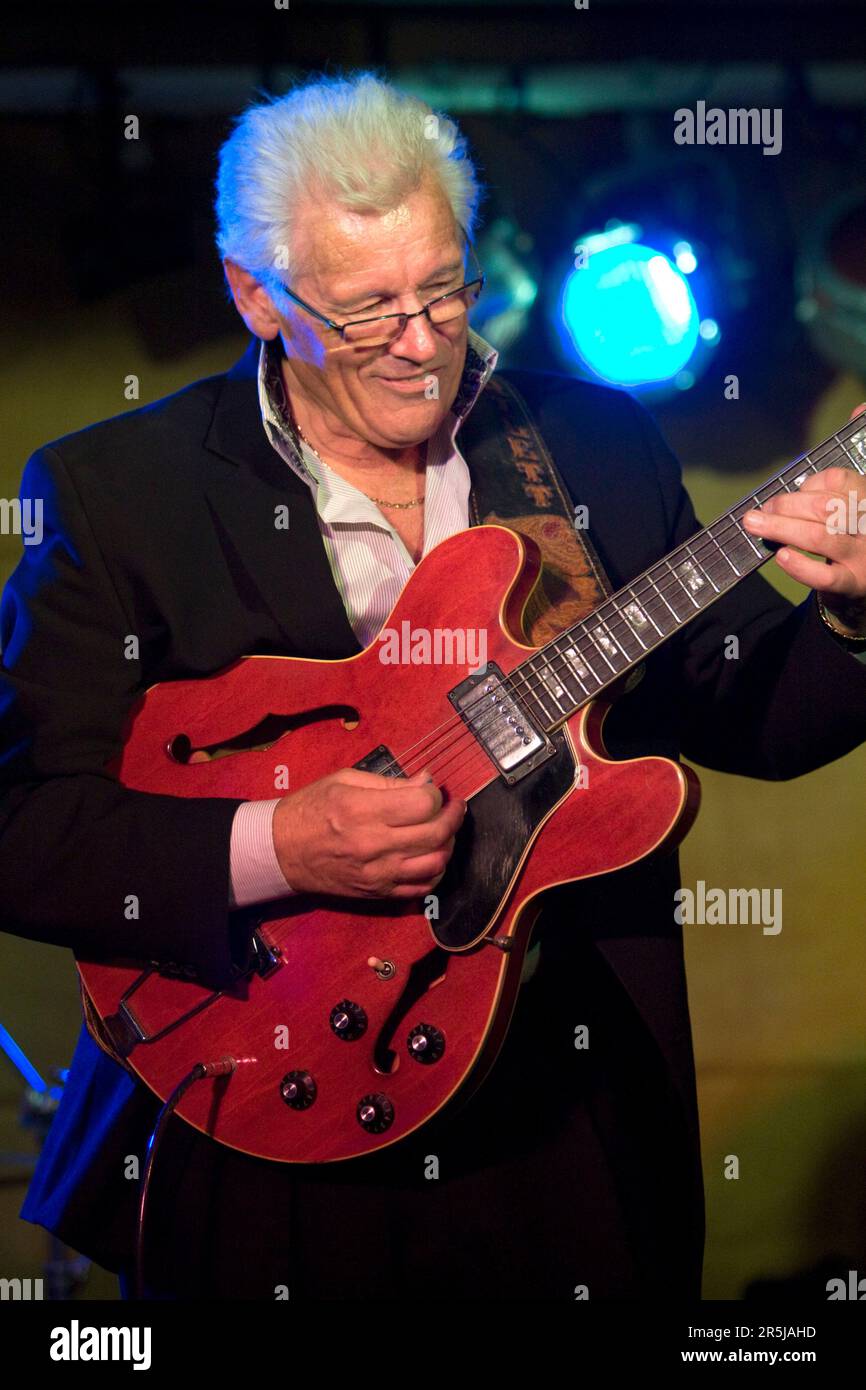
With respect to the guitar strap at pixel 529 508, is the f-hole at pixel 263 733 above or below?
below

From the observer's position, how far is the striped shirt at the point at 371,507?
7.82ft

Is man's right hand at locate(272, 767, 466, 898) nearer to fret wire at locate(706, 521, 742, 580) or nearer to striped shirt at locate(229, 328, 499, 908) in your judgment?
striped shirt at locate(229, 328, 499, 908)

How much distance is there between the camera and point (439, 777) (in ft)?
7.10

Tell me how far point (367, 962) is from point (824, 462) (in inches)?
39.2

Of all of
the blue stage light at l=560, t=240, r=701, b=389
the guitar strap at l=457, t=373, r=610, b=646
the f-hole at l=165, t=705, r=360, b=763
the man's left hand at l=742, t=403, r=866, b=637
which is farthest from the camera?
the blue stage light at l=560, t=240, r=701, b=389

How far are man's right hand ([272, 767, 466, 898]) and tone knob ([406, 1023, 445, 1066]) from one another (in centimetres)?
19

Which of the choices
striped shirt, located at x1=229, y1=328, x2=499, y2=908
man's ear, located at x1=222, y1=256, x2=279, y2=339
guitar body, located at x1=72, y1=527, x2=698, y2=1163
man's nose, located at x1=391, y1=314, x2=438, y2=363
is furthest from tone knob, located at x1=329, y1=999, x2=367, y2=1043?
man's ear, located at x1=222, y1=256, x2=279, y2=339

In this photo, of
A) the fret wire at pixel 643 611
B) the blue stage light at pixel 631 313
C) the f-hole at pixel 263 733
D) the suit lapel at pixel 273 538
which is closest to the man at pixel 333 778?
the suit lapel at pixel 273 538

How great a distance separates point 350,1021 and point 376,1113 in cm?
14

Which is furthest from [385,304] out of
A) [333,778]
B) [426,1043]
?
[426,1043]

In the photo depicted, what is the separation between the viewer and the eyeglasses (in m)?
2.30

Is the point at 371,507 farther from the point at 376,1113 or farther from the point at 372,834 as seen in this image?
the point at 376,1113

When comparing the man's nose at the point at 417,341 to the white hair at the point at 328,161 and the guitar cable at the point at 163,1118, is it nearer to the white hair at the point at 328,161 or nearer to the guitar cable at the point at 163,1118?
the white hair at the point at 328,161

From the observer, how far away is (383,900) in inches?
84.4
